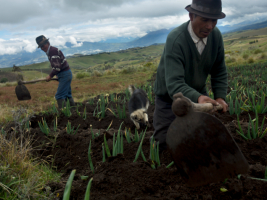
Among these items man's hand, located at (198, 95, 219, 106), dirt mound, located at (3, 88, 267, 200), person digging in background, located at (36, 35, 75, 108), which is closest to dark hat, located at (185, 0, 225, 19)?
man's hand, located at (198, 95, 219, 106)

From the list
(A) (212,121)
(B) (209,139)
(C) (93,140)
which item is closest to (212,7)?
(A) (212,121)

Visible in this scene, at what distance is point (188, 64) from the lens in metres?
2.19

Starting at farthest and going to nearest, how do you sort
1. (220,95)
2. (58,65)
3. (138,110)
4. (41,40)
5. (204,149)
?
(58,65), (41,40), (138,110), (220,95), (204,149)

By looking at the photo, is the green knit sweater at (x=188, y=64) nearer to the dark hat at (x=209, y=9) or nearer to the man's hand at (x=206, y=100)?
the man's hand at (x=206, y=100)

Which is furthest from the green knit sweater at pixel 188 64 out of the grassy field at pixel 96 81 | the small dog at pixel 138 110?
the grassy field at pixel 96 81

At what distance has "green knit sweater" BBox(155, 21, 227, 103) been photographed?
6.61 ft

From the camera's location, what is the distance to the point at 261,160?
Answer: 200 cm

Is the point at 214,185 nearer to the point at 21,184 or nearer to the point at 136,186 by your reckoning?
the point at 136,186

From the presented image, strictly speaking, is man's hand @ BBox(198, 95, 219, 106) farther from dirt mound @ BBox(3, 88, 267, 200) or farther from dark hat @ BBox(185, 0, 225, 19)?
dark hat @ BBox(185, 0, 225, 19)

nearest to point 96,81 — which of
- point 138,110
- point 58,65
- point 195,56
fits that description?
point 58,65

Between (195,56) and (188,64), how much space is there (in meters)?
0.11

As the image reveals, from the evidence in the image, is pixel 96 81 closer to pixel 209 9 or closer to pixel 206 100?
pixel 209 9

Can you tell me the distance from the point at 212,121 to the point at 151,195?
0.74 meters

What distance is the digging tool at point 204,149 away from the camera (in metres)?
1.56
